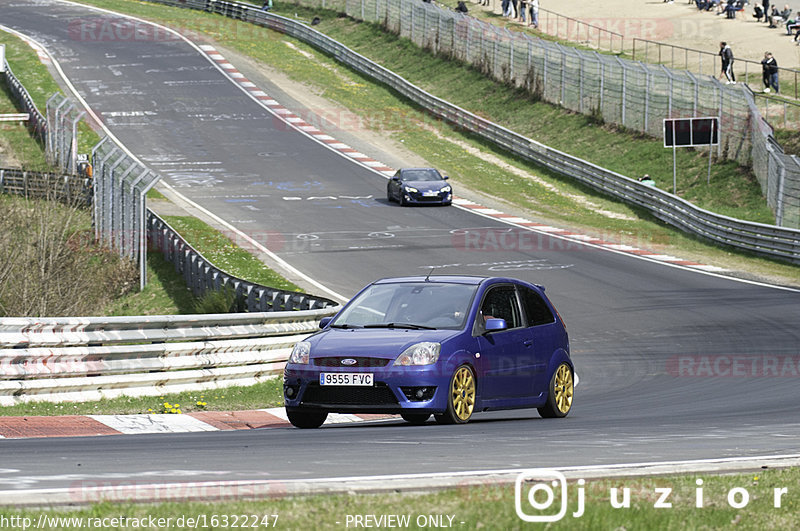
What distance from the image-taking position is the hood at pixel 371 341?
35.4 feet

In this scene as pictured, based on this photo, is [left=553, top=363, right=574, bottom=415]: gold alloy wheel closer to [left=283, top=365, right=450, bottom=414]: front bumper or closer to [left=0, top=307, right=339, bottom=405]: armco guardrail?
[left=283, top=365, right=450, bottom=414]: front bumper

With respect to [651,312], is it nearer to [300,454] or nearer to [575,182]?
[300,454]

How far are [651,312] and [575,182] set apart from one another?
64.1 feet

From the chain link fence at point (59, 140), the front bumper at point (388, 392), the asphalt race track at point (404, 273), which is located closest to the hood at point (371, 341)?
the front bumper at point (388, 392)

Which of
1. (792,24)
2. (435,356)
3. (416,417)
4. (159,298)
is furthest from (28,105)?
(435,356)

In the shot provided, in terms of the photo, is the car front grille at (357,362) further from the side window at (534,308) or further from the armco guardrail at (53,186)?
the armco guardrail at (53,186)

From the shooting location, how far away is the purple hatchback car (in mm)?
10695

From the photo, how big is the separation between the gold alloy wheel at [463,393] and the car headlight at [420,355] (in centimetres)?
28

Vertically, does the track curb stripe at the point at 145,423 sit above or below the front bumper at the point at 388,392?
below

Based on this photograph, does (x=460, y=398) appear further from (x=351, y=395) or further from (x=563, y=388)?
(x=563, y=388)

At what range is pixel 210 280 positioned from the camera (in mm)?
25000

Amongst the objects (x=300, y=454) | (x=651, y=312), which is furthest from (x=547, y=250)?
(x=300, y=454)

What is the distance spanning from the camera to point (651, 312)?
23.4m

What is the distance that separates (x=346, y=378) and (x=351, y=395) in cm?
16
